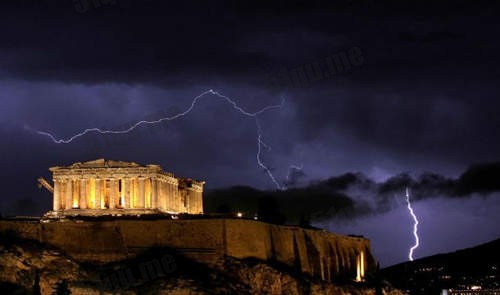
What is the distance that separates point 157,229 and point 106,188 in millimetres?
15213

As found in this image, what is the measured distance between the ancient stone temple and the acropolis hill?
3.4 inches

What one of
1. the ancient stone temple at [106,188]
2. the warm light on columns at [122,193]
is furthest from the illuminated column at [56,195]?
the warm light on columns at [122,193]

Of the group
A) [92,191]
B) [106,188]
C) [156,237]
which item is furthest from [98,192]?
[156,237]

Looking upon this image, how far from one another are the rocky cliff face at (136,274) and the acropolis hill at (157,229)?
1.19m

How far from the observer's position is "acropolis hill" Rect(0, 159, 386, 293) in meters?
94.4

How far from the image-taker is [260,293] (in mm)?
94750

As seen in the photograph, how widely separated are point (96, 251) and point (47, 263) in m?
5.77

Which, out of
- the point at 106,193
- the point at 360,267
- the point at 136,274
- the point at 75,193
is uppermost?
the point at 75,193

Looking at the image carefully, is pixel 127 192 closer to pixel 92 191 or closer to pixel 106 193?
pixel 106 193

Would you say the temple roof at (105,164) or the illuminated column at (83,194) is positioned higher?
the temple roof at (105,164)

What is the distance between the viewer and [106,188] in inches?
4333

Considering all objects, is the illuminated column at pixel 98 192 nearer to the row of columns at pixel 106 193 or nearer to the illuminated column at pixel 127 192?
the row of columns at pixel 106 193

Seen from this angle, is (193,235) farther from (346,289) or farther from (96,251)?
(346,289)

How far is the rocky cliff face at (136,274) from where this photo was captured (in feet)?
285
